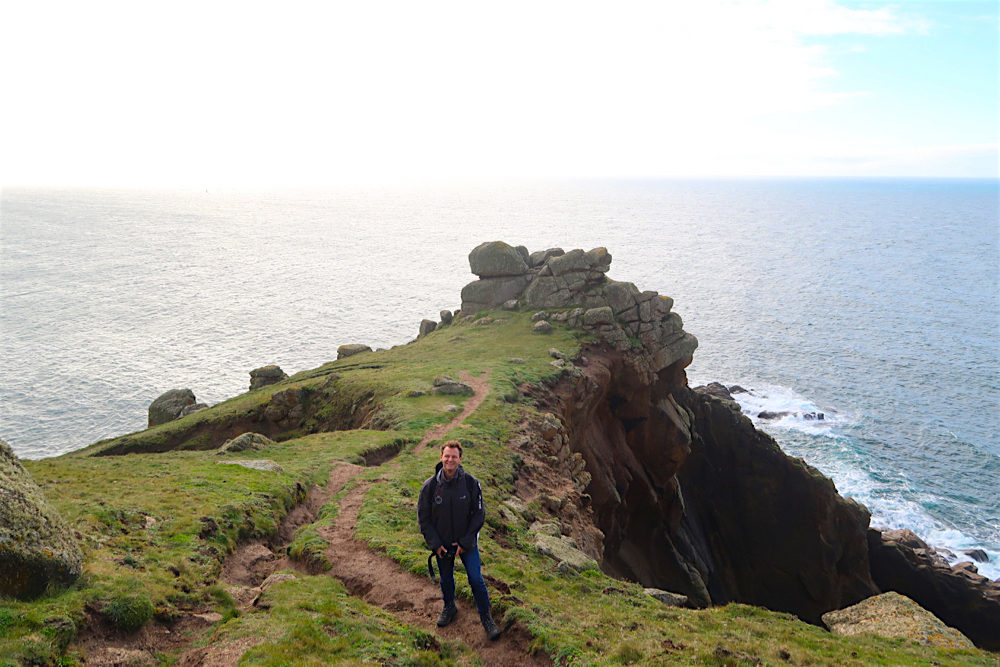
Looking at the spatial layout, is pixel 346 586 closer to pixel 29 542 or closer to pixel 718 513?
pixel 29 542

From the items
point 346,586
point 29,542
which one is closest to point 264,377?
point 346,586

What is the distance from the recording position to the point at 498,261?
7056cm

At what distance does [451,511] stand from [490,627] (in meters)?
3.66

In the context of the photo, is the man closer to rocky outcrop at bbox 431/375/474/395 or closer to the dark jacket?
the dark jacket

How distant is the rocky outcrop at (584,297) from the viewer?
6031 cm

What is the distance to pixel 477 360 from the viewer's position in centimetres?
5491

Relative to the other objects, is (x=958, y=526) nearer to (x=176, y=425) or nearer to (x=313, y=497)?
(x=313, y=497)

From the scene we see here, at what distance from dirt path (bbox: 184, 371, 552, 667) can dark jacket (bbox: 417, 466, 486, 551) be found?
3063 mm

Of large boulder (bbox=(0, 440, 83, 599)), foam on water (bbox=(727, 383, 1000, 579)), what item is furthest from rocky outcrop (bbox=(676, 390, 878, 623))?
large boulder (bbox=(0, 440, 83, 599))

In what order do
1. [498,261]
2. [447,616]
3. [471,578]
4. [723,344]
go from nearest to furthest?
[471,578] < [447,616] < [498,261] < [723,344]

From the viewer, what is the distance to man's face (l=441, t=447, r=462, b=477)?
14492 mm

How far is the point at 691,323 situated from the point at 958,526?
73116 mm

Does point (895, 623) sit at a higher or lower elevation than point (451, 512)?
lower

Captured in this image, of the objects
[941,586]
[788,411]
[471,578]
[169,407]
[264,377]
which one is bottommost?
[941,586]
